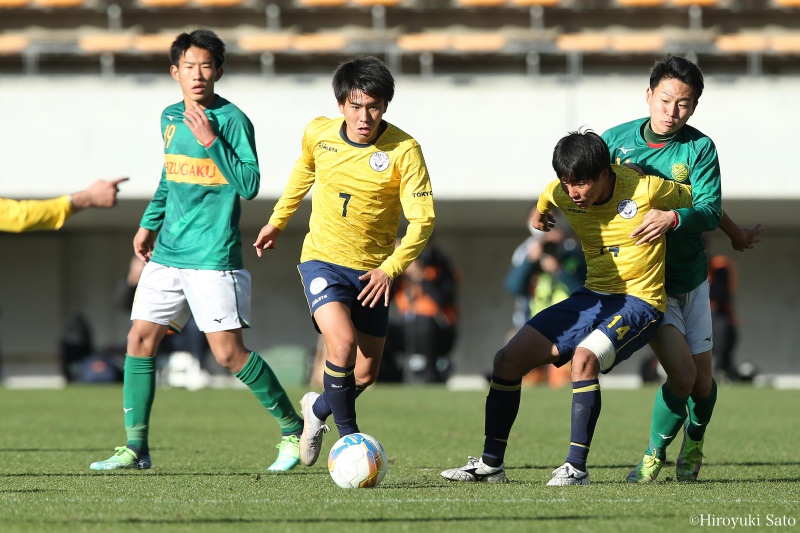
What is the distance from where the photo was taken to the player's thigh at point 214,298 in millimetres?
5922

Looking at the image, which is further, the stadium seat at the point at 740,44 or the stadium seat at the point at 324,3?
the stadium seat at the point at 324,3

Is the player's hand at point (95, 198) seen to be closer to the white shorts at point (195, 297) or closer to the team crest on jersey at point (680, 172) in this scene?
the white shorts at point (195, 297)

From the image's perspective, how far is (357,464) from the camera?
16.7 feet

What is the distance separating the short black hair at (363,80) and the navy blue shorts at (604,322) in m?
1.27

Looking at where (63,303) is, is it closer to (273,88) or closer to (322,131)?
(273,88)

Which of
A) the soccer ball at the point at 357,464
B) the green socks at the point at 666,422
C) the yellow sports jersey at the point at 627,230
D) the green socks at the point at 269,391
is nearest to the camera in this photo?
the soccer ball at the point at 357,464

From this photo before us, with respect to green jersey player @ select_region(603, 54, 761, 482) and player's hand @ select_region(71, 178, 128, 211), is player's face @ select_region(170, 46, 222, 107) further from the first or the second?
green jersey player @ select_region(603, 54, 761, 482)

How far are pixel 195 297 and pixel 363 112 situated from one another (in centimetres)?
133

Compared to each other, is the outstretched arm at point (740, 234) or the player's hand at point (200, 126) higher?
the player's hand at point (200, 126)

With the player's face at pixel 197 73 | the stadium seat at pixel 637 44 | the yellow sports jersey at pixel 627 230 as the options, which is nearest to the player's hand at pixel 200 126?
the player's face at pixel 197 73

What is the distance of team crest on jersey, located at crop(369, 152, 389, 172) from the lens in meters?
5.52

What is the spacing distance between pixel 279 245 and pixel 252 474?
15.2 m

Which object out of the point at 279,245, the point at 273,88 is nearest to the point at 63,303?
the point at 279,245

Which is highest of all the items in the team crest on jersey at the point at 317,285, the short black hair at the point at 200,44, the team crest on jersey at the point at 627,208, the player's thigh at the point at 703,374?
the short black hair at the point at 200,44
